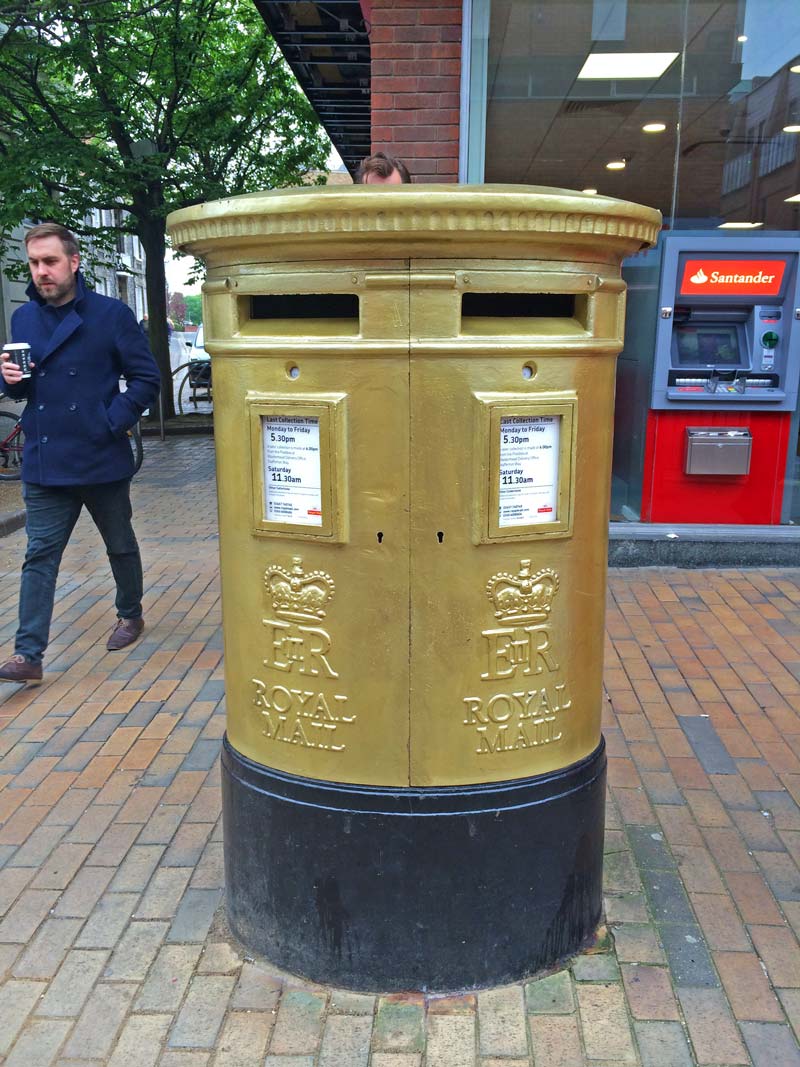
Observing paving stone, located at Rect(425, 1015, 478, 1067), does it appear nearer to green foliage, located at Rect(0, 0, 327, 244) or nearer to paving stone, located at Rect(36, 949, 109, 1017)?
paving stone, located at Rect(36, 949, 109, 1017)

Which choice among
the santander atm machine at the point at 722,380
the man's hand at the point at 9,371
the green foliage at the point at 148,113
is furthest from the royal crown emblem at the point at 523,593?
the green foliage at the point at 148,113

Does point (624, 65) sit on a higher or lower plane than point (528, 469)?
higher

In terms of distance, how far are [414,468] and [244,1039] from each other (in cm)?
139

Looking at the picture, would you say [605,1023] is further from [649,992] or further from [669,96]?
[669,96]

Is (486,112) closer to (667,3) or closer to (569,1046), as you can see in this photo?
(667,3)

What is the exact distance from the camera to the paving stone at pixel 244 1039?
2.20 m

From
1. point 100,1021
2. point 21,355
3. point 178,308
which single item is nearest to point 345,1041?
point 100,1021

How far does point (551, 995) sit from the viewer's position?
2393 mm

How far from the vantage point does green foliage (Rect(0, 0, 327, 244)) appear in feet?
41.1

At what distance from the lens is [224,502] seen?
2.39 m

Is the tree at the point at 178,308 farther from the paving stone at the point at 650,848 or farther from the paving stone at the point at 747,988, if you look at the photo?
the paving stone at the point at 747,988

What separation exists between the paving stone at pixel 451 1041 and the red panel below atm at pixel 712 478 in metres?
4.64

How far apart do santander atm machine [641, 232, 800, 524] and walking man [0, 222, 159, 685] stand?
11.0 ft

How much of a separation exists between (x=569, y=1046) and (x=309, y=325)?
5.73 feet
